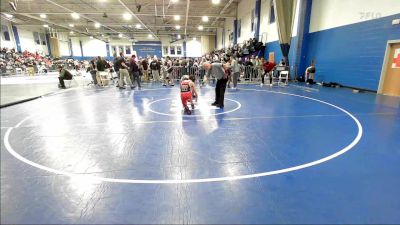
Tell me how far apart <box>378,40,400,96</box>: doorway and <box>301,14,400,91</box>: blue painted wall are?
0.21 metres

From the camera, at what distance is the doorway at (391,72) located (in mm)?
9095

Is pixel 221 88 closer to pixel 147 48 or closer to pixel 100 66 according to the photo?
pixel 100 66

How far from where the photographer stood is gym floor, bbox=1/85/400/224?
251 cm

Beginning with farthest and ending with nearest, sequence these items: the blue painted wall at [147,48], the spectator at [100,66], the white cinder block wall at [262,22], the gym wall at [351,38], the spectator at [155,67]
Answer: the blue painted wall at [147,48] < the white cinder block wall at [262,22] < the spectator at [155,67] < the spectator at [100,66] < the gym wall at [351,38]

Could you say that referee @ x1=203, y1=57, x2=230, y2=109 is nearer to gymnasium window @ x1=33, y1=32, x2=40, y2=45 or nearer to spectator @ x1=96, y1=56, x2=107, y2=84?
spectator @ x1=96, y1=56, x2=107, y2=84

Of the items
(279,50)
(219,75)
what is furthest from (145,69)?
(279,50)

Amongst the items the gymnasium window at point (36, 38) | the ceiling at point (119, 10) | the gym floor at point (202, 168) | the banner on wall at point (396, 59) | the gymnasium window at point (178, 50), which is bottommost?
the gym floor at point (202, 168)

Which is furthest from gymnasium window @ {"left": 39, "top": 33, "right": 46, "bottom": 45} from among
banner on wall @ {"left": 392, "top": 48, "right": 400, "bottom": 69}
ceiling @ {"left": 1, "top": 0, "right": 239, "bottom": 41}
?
banner on wall @ {"left": 392, "top": 48, "right": 400, "bottom": 69}

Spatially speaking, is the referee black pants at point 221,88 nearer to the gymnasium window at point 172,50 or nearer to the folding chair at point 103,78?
the folding chair at point 103,78

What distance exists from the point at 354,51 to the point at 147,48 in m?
41.2

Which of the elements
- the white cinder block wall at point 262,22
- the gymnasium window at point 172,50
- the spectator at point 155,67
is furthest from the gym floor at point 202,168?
the gymnasium window at point 172,50

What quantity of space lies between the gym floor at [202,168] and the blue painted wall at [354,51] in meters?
4.59

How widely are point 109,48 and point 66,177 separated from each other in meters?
48.3

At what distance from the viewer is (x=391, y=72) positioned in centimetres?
938
